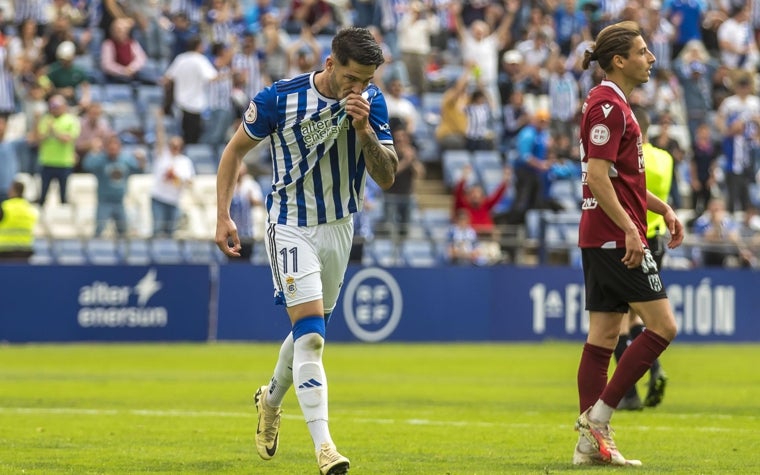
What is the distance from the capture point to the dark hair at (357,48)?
781cm

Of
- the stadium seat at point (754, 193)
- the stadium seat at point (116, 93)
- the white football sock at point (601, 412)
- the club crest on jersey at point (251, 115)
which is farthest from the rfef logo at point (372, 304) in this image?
the club crest on jersey at point (251, 115)

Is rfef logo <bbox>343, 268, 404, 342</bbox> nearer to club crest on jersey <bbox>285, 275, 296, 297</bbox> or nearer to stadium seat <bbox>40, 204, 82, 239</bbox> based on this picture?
stadium seat <bbox>40, 204, 82, 239</bbox>

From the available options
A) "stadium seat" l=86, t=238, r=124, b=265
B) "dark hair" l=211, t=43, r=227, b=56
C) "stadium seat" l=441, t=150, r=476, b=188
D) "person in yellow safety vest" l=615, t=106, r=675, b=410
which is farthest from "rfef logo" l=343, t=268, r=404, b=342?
"person in yellow safety vest" l=615, t=106, r=675, b=410

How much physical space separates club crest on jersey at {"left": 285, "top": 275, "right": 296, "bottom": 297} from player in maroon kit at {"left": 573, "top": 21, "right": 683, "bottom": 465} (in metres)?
1.69

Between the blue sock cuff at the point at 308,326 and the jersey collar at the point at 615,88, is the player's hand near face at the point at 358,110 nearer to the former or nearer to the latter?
the blue sock cuff at the point at 308,326

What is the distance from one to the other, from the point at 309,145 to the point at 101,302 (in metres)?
14.2

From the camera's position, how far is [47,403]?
42.9 ft

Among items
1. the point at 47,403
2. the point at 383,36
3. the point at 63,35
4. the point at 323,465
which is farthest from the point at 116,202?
the point at 323,465

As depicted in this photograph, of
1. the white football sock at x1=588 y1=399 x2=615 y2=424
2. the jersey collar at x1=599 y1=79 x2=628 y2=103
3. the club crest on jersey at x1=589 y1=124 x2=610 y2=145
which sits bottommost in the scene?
the white football sock at x1=588 y1=399 x2=615 y2=424

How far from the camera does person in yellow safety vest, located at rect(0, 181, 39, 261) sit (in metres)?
21.3

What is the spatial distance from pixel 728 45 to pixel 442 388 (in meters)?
18.5

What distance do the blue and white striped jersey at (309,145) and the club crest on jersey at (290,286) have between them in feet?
1.05

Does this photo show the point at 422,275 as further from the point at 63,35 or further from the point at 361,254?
the point at 63,35

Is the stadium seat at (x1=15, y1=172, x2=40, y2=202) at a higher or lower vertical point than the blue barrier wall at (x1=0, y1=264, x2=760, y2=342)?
higher
